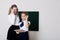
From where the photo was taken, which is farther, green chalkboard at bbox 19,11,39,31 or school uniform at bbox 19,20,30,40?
green chalkboard at bbox 19,11,39,31

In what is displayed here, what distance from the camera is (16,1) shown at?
56.4 inches

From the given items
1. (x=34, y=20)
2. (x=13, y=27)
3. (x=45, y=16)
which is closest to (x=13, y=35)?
(x=13, y=27)

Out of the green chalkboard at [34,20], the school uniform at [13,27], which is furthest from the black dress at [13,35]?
the green chalkboard at [34,20]

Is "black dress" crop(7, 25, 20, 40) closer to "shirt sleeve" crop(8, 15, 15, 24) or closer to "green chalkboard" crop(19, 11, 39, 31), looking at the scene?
"shirt sleeve" crop(8, 15, 15, 24)

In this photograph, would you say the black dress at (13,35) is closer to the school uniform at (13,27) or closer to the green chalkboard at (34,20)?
the school uniform at (13,27)

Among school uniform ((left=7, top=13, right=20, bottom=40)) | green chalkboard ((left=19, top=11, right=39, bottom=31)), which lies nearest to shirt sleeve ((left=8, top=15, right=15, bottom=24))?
school uniform ((left=7, top=13, right=20, bottom=40))

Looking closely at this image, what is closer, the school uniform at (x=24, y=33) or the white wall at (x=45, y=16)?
the school uniform at (x=24, y=33)

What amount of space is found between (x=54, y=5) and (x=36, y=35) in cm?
36

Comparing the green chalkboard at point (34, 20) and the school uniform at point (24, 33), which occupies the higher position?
the green chalkboard at point (34, 20)

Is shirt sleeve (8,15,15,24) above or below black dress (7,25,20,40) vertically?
above

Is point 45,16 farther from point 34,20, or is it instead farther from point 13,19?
point 13,19

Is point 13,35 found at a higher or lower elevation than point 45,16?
lower

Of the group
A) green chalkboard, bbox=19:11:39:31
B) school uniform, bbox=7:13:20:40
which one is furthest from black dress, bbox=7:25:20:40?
green chalkboard, bbox=19:11:39:31

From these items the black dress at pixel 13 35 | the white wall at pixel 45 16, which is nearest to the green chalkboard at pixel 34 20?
the white wall at pixel 45 16
